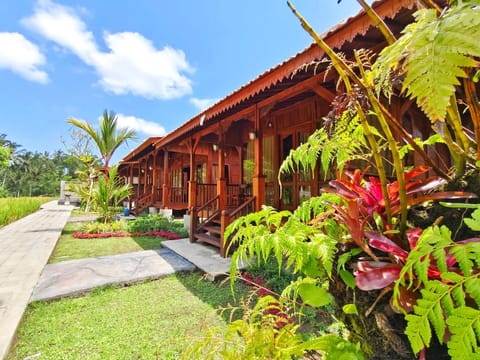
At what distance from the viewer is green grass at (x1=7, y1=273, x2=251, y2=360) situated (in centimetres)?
222

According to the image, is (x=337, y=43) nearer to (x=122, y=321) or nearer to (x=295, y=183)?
(x=295, y=183)

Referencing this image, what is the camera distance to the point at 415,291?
0.77 m

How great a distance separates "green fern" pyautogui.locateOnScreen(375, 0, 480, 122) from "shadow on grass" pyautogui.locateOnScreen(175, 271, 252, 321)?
2894 mm

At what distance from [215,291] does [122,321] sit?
4.18 ft

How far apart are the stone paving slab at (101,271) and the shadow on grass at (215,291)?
0.43 m

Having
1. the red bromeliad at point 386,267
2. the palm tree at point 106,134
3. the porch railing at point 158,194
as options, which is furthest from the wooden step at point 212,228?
the porch railing at point 158,194

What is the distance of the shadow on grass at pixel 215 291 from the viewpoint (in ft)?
10.2

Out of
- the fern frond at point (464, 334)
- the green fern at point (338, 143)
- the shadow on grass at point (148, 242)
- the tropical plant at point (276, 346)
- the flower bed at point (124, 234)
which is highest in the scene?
the green fern at point (338, 143)

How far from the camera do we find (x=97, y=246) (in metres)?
6.33

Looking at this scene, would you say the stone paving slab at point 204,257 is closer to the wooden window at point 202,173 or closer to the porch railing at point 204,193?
the porch railing at point 204,193

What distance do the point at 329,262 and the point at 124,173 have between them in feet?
78.5

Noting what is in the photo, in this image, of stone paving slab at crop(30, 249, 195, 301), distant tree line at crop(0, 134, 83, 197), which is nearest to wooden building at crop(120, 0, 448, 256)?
stone paving slab at crop(30, 249, 195, 301)

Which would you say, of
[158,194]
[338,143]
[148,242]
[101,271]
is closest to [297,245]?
[338,143]

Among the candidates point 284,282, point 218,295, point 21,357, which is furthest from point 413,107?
point 21,357
